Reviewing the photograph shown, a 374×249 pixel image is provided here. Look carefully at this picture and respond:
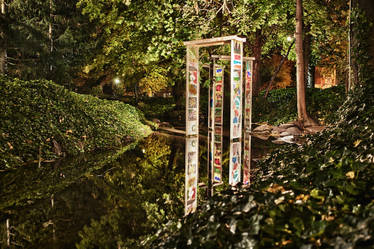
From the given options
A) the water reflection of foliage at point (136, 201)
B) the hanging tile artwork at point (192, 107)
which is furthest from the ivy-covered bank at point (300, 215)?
the hanging tile artwork at point (192, 107)

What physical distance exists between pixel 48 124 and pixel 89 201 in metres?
4.53

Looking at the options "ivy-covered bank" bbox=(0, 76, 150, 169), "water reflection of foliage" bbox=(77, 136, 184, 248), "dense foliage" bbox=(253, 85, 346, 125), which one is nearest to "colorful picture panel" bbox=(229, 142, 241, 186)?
"water reflection of foliage" bbox=(77, 136, 184, 248)

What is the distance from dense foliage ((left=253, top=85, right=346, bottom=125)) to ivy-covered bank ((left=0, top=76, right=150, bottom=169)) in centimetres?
834

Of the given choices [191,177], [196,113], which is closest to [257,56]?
[196,113]

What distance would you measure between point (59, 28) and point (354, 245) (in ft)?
81.8

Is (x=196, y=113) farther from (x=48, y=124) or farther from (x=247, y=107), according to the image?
(x=48, y=124)

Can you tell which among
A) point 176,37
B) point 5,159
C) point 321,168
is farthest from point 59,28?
point 321,168

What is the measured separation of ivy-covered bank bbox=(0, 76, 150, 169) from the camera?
7.83 metres

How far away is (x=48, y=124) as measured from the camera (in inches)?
352

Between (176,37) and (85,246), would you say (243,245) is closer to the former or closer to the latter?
(85,246)

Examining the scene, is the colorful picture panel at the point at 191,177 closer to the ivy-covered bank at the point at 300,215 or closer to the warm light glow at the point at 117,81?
the ivy-covered bank at the point at 300,215

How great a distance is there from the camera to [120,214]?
468 cm

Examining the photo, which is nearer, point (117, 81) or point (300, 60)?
point (300, 60)

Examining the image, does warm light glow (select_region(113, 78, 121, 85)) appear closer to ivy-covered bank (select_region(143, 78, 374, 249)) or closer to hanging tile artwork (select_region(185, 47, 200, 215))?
hanging tile artwork (select_region(185, 47, 200, 215))
